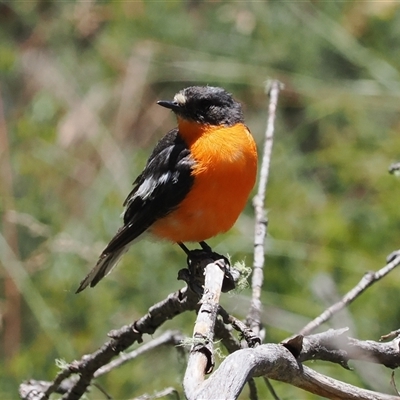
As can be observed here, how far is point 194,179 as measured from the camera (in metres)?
3.76

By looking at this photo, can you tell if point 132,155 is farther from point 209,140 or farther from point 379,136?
point 209,140

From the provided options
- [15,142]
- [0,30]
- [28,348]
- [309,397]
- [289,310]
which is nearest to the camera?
[309,397]

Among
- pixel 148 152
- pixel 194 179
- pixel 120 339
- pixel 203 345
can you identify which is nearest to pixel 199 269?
pixel 120 339

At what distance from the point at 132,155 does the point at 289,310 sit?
105 inches

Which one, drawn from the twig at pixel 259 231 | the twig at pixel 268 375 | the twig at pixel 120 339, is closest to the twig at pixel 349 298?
the twig at pixel 259 231

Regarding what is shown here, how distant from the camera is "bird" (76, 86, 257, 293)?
3.71 meters

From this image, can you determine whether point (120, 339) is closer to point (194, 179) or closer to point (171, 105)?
point (194, 179)

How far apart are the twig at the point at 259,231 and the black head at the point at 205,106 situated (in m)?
0.53

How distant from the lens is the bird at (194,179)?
3715mm

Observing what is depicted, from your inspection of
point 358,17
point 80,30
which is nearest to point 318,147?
point 358,17

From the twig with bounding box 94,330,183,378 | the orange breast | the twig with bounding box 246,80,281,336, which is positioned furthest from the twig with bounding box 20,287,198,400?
the orange breast

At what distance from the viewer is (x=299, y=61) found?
7410mm

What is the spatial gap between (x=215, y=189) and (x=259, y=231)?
1.93ft

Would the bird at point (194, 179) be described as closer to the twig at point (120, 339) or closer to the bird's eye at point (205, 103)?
the bird's eye at point (205, 103)
